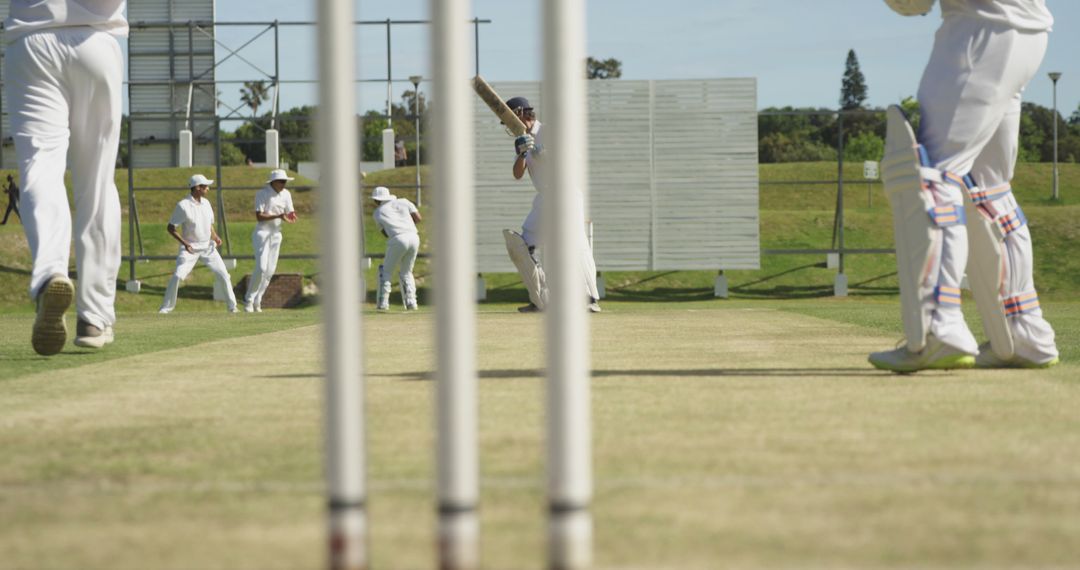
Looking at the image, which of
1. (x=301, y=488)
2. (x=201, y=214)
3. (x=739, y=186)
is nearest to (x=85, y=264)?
(x=301, y=488)

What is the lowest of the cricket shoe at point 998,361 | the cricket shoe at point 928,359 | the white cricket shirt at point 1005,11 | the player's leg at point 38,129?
the cricket shoe at point 998,361

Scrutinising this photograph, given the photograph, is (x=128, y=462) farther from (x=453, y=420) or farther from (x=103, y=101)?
(x=103, y=101)

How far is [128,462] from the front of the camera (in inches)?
146

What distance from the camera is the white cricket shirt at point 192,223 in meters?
22.2

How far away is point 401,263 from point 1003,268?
16.9m

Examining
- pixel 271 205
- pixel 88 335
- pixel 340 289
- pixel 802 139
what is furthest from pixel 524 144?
pixel 802 139

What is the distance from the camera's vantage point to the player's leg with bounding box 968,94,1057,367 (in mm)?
6527

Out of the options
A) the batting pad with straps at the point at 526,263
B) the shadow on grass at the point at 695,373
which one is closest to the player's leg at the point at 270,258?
the batting pad with straps at the point at 526,263

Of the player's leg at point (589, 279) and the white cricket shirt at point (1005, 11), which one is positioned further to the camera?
the player's leg at point (589, 279)

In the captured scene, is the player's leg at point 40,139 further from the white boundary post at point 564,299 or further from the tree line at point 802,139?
the tree line at point 802,139

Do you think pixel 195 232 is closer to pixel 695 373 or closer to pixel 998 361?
pixel 695 373

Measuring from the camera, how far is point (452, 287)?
2061 millimetres

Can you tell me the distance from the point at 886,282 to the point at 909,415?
101 ft

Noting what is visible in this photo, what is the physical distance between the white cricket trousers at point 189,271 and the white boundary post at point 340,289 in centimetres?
1899
